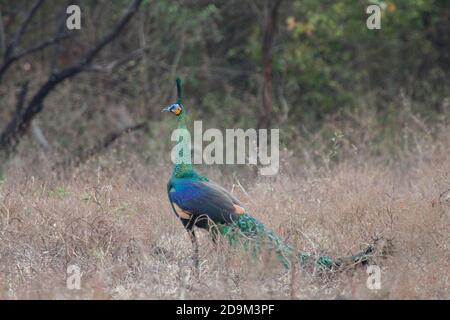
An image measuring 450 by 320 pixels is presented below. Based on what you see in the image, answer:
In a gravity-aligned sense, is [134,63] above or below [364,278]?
above

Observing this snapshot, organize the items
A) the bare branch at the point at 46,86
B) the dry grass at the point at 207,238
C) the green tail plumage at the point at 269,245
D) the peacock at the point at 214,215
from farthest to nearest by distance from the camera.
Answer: the bare branch at the point at 46,86
the peacock at the point at 214,215
the green tail plumage at the point at 269,245
the dry grass at the point at 207,238

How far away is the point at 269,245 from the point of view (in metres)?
5.05

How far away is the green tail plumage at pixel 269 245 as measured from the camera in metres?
5.02

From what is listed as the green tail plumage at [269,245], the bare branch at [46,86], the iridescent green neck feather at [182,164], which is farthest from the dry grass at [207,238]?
the bare branch at [46,86]

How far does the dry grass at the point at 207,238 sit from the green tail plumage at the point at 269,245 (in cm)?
8

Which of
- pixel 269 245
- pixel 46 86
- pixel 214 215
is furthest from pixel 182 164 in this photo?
pixel 46 86

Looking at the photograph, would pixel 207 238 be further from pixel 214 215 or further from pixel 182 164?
pixel 182 164

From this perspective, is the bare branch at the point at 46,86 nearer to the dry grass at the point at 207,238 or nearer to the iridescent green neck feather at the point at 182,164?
the dry grass at the point at 207,238

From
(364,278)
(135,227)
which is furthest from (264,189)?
(364,278)

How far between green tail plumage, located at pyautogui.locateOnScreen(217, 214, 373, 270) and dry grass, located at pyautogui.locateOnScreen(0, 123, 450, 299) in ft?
0.27

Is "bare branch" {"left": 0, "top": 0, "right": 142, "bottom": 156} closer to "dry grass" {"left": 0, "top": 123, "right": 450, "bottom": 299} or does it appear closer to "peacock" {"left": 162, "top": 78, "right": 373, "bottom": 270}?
"dry grass" {"left": 0, "top": 123, "right": 450, "bottom": 299}

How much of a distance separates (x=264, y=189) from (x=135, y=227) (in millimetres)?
1405
